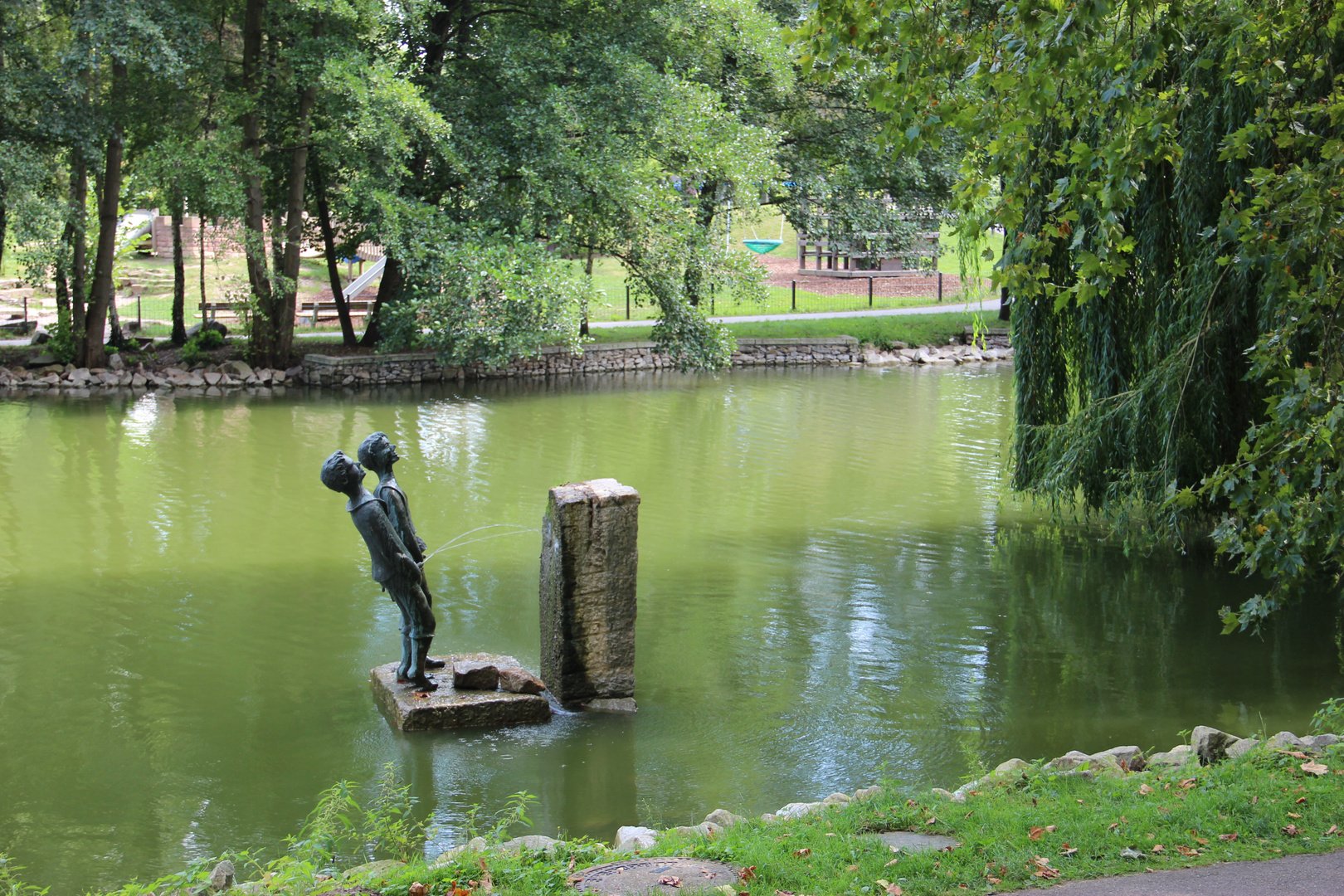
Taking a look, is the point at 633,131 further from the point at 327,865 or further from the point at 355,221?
the point at 327,865

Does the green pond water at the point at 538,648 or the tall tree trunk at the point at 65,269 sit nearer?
the green pond water at the point at 538,648

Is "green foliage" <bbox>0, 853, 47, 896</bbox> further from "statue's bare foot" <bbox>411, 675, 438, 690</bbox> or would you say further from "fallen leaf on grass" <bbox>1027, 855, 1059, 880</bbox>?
"fallen leaf on grass" <bbox>1027, 855, 1059, 880</bbox>

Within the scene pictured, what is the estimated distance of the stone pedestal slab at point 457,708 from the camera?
823cm

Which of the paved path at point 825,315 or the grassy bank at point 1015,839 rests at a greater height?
the paved path at point 825,315

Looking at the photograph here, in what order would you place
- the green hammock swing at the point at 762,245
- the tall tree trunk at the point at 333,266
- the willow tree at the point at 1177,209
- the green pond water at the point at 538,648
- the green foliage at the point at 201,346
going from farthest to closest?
1. the green hammock swing at the point at 762,245
2. the tall tree trunk at the point at 333,266
3. the green foliage at the point at 201,346
4. the green pond water at the point at 538,648
5. the willow tree at the point at 1177,209

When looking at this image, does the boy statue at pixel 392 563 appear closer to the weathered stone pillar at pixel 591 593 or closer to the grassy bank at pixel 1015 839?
the weathered stone pillar at pixel 591 593

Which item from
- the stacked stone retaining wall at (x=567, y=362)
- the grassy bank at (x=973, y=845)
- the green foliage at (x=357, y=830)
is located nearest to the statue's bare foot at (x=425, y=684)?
the green foliage at (x=357, y=830)

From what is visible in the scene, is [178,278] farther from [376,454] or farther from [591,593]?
[591,593]

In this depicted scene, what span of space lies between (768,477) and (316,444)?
276 inches

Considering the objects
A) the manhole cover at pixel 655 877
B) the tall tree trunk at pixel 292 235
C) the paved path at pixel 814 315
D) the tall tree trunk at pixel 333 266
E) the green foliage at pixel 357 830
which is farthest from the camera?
the paved path at pixel 814 315

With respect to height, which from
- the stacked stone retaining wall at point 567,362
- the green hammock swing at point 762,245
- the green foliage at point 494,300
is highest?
the green hammock swing at point 762,245

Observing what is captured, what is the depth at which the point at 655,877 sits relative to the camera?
5.26 metres

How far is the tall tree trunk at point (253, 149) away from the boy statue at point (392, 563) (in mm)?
15710

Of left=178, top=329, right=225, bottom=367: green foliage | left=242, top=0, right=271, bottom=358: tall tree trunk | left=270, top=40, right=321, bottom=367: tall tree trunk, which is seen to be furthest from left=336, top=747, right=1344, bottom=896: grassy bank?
left=178, top=329, right=225, bottom=367: green foliage
